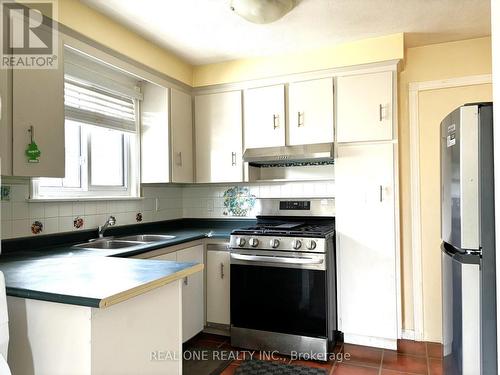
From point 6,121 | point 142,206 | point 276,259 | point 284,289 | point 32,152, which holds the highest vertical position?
point 6,121

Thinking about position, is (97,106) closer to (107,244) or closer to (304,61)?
(107,244)

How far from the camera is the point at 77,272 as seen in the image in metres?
1.45

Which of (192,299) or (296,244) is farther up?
(296,244)

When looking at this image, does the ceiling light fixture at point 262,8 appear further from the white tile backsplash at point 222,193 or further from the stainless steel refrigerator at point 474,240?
the white tile backsplash at point 222,193

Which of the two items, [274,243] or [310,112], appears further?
[310,112]

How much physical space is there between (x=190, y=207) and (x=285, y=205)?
41.2 inches

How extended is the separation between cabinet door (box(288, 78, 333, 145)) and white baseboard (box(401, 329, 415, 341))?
1644 mm

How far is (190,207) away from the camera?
3.53 meters

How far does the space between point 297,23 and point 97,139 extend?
1727 millimetres

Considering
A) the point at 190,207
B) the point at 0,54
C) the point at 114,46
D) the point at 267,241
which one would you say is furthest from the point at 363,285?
the point at 0,54

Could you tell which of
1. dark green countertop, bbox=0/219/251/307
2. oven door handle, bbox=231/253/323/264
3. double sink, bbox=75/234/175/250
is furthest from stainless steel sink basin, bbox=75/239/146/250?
oven door handle, bbox=231/253/323/264

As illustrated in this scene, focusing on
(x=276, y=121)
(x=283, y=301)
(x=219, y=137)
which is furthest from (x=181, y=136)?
(x=283, y=301)

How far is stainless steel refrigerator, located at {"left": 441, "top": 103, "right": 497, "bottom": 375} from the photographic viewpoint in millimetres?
1517

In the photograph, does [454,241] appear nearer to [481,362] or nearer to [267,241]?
[481,362]
